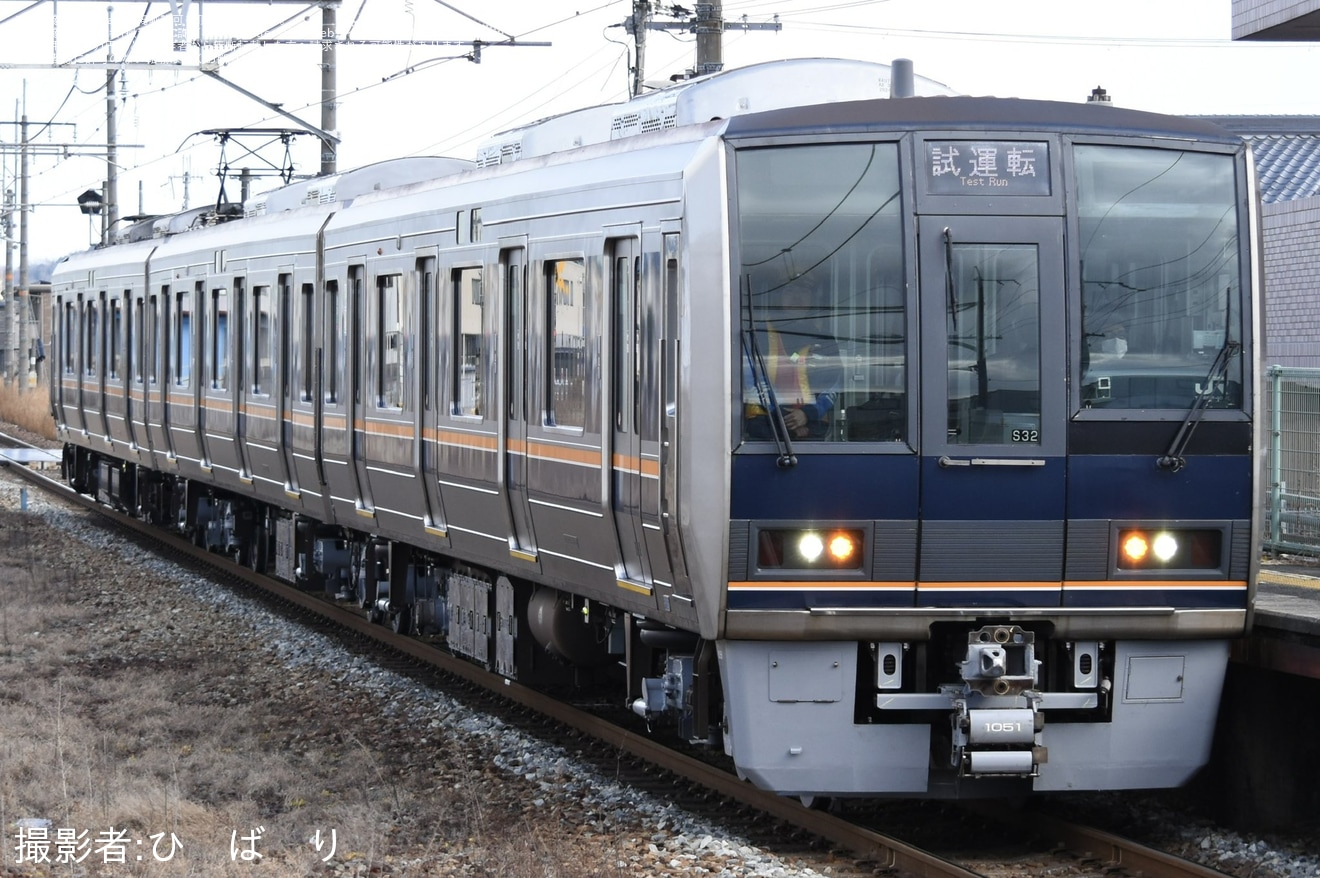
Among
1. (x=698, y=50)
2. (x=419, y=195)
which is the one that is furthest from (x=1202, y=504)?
(x=698, y=50)

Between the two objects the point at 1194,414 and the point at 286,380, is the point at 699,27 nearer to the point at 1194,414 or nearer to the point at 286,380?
the point at 286,380

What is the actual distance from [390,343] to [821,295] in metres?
4.83

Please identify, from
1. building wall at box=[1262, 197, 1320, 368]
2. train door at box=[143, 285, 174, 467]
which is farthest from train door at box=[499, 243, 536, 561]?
train door at box=[143, 285, 174, 467]

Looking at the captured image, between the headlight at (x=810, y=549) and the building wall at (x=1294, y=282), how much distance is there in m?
10.1

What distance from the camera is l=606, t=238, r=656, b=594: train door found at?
791 cm

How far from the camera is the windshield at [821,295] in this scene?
7.19 meters

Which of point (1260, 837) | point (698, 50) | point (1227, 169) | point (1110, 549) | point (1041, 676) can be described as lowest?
point (1260, 837)

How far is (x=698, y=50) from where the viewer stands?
686 inches

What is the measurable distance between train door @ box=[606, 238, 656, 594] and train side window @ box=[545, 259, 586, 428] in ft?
1.26

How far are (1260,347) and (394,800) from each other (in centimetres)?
416

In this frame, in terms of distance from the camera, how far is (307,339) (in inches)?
527

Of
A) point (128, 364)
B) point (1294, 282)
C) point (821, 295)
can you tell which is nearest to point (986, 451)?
point (821, 295)

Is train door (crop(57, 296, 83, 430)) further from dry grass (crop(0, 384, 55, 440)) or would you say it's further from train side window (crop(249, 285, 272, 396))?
dry grass (crop(0, 384, 55, 440))

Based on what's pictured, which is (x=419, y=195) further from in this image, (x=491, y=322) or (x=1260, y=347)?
(x=1260, y=347)
